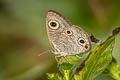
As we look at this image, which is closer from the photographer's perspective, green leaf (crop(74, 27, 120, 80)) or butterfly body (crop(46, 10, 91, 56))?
green leaf (crop(74, 27, 120, 80))

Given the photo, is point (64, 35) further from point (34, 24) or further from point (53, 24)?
point (34, 24)

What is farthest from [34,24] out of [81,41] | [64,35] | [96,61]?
[96,61]

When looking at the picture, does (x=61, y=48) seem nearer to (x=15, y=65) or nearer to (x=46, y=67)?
(x=46, y=67)

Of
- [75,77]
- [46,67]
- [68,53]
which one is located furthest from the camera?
[46,67]

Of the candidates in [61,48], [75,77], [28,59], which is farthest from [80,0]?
[75,77]

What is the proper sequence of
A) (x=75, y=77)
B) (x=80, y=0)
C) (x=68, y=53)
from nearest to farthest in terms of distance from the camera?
(x=75, y=77) → (x=68, y=53) → (x=80, y=0)

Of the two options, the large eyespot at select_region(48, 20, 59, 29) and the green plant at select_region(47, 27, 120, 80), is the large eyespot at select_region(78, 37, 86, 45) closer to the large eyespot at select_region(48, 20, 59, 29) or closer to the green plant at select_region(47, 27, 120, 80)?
the large eyespot at select_region(48, 20, 59, 29)

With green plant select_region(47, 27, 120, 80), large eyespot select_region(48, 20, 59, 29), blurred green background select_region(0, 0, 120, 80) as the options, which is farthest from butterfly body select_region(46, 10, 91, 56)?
blurred green background select_region(0, 0, 120, 80)
